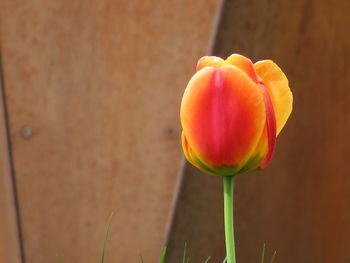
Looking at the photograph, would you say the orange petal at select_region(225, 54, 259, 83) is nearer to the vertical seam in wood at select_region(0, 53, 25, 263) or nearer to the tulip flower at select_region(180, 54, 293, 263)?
the tulip flower at select_region(180, 54, 293, 263)

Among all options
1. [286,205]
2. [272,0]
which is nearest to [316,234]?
[286,205]

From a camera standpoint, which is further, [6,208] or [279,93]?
[6,208]

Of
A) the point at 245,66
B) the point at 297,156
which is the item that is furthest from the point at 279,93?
the point at 297,156

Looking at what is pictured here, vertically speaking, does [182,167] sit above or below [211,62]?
below

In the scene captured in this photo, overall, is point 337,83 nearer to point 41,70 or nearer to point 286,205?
point 286,205

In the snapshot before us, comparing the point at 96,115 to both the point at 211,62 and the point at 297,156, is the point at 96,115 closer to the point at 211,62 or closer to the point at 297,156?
the point at 297,156

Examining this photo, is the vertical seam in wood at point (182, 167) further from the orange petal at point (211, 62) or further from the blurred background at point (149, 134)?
the orange petal at point (211, 62)
